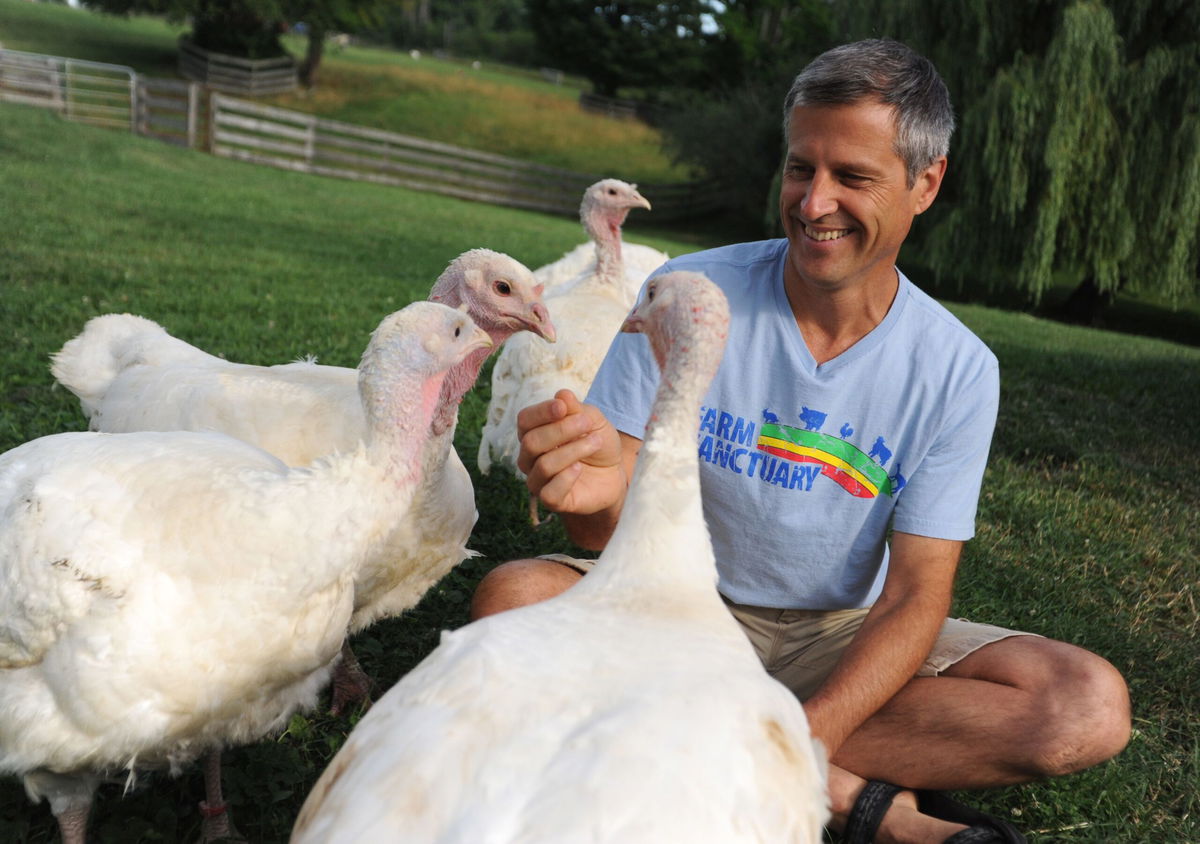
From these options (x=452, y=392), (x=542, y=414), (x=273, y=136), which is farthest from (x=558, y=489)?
(x=273, y=136)

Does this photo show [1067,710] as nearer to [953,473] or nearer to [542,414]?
[953,473]

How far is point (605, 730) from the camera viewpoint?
1781 millimetres

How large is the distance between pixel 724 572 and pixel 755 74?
38693 mm

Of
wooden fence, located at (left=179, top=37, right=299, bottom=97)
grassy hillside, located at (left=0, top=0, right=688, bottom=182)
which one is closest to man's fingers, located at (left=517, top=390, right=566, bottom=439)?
grassy hillside, located at (left=0, top=0, right=688, bottom=182)

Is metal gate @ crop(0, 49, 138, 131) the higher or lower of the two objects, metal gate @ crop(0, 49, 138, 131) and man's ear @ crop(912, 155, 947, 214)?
the lower

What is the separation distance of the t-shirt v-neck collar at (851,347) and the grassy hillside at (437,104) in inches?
1182

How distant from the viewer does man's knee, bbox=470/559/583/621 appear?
3057 mm

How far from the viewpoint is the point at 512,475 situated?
5531 mm

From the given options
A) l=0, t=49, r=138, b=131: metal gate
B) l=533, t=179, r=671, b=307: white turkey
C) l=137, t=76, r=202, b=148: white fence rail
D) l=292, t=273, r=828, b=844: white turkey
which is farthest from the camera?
l=137, t=76, r=202, b=148: white fence rail

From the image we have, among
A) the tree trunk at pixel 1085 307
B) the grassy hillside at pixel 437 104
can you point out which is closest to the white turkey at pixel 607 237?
the tree trunk at pixel 1085 307

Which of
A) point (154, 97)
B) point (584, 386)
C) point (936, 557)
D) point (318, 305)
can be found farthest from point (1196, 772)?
point (154, 97)

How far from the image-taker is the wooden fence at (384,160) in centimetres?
2252

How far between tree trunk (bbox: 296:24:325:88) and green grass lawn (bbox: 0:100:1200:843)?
2195cm

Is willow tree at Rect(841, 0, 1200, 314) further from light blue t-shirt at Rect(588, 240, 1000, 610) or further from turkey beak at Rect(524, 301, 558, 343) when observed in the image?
light blue t-shirt at Rect(588, 240, 1000, 610)
